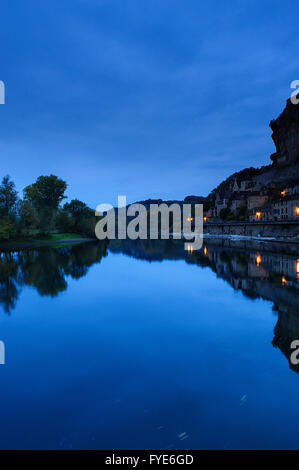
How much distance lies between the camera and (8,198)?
61.2 m

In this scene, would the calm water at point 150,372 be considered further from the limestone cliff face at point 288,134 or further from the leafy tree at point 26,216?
the limestone cliff face at point 288,134

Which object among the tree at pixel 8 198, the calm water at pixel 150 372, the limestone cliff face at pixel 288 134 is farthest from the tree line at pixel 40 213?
the limestone cliff face at pixel 288 134

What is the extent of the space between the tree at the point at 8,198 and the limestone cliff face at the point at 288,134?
357 feet

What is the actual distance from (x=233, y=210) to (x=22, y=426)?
120 metres

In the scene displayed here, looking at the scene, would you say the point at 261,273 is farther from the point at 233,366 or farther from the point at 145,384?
the point at 145,384

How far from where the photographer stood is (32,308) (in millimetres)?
14180

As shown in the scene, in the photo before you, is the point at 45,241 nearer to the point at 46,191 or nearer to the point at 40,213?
the point at 40,213

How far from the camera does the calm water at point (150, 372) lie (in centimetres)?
516

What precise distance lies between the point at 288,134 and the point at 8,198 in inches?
4441

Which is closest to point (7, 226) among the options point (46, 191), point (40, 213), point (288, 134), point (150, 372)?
point (40, 213)

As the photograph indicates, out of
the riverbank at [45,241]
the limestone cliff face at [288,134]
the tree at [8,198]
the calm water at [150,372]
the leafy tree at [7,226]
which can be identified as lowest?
the calm water at [150,372]

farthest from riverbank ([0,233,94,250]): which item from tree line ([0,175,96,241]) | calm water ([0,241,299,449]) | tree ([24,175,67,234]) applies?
calm water ([0,241,299,449])

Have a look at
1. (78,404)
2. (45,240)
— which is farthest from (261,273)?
(45,240)

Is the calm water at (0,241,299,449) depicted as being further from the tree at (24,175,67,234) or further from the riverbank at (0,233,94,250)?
the tree at (24,175,67,234)
